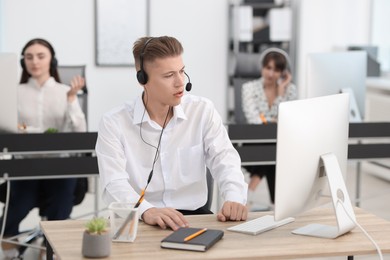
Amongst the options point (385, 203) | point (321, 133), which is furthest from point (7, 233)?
point (385, 203)

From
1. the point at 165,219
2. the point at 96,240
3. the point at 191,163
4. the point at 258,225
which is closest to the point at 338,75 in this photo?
the point at 191,163

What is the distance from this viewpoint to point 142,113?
105 inches

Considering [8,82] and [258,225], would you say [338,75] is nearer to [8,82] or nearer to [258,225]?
[8,82]

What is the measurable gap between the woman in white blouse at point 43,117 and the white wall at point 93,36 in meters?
2.69

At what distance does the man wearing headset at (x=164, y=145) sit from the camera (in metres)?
2.59

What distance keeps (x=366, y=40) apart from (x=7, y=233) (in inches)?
176

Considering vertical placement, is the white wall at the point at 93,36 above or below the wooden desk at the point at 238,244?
above

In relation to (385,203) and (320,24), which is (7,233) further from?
(320,24)

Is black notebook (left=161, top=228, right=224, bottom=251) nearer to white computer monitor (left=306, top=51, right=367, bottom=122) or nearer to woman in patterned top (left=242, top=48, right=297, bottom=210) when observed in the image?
white computer monitor (left=306, top=51, right=367, bottom=122)

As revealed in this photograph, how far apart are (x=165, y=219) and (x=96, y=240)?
349 mm

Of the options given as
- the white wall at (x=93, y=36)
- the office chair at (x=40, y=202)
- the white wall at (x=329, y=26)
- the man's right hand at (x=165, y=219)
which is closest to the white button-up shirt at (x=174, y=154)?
the man's right hand at (x=165, y=219)

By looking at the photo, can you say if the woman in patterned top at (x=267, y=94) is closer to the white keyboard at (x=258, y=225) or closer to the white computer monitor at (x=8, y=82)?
the white computer monitor at (x=8, y=82)

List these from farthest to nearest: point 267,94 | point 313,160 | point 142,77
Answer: point 267,94 → point 142,77 → point 313,160

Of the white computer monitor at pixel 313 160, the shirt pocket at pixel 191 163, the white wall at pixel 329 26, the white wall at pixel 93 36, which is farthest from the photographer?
the white wall at pixel 329 26
